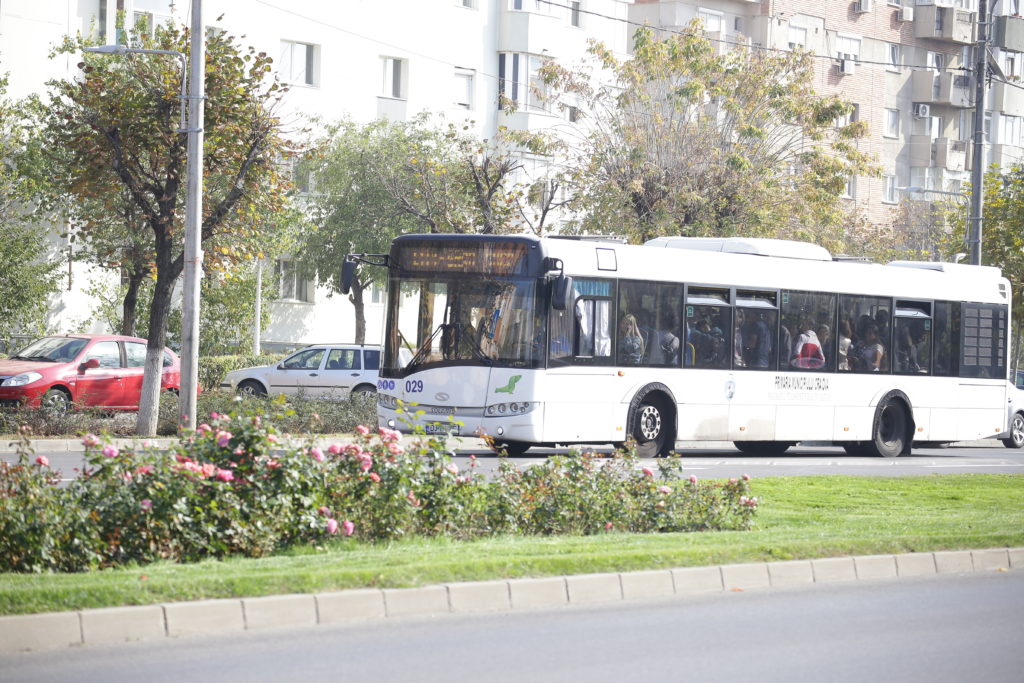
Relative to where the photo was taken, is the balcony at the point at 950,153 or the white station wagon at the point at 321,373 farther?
the balcony at the point at 950,153

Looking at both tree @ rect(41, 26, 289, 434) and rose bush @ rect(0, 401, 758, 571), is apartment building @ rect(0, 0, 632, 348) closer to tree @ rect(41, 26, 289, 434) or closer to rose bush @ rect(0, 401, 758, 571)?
tree @ rect(41, 26, 289, 434)

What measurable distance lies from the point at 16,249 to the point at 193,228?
1360 centimetres

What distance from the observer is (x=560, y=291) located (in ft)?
64.1

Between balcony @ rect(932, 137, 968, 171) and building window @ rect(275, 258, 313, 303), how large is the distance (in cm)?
3508

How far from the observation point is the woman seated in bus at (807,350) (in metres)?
23.4

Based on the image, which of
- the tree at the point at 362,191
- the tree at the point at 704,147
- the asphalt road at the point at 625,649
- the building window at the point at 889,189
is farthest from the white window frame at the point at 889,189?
the asphalt road at the point at 625,649

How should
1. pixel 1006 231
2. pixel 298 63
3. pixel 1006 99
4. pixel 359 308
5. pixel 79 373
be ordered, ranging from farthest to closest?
pixel 1006 99 < pixel 298 63 < pixel 359 308 < pixel 1006 231 < pixel 79 373

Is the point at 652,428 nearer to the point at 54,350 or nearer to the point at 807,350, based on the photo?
the point at 807,350

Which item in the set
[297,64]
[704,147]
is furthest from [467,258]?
[297,64]

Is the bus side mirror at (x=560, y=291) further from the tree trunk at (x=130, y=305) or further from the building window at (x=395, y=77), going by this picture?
the building window at (x=395, y=77)

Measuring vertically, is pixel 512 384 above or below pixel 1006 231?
below

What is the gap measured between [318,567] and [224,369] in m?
28.7

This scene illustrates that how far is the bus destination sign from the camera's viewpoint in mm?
19969

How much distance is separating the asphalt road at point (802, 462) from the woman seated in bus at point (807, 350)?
4.80 feet
